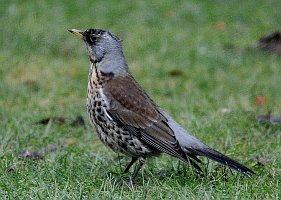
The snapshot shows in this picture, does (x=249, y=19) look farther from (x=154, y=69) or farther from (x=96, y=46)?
(x=96, y=46)

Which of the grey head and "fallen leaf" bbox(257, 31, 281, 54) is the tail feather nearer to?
the grey head

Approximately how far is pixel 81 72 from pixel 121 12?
12.5ft

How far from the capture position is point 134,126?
6.38 m

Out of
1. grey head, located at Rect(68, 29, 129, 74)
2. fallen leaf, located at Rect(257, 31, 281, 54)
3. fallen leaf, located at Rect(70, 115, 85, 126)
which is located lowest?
fallen leaf, located at Rect(70, 115, 85, 126)

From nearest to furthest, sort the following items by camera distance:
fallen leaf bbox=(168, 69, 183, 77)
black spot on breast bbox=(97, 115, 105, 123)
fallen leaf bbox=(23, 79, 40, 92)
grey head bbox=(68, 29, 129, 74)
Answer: black spot on breast bbox=(97, 115, 105, 123), grey head bbox=(68, 29, 129, 74), fallen leaf bbox=(23, 79, 40, 92), fallen leaf bbox=(168, 69, 183, 77)

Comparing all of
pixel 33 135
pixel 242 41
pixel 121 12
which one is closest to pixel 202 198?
pixel 33 135

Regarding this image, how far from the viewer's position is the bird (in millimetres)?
6289

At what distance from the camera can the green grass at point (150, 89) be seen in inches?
237

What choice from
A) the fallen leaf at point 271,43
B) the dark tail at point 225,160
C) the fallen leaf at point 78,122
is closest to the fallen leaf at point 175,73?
the fallen leaf at point 271,43

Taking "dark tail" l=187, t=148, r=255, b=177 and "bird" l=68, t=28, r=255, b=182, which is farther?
"bird" l=68, t=28, r=255, b=182

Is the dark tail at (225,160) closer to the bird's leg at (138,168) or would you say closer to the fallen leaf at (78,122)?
the bird's leg at (138,168)

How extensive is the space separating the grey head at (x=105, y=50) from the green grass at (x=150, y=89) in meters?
0.84

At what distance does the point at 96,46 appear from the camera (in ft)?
22.4

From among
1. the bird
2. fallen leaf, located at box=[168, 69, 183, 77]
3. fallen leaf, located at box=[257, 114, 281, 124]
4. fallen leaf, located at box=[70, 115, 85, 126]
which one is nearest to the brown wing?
the bird
